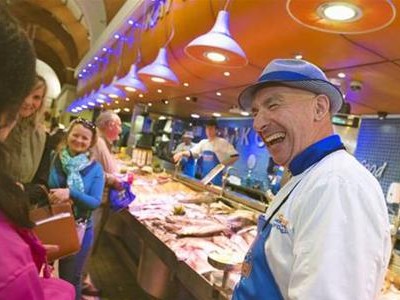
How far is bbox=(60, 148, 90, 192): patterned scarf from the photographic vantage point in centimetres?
320

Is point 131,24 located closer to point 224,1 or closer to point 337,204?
point 224,1

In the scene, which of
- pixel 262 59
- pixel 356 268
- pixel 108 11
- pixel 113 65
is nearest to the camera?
pixel 356 268

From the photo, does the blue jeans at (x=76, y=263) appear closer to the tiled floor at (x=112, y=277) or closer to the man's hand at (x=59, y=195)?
the man's hand at (x=59, y=195)

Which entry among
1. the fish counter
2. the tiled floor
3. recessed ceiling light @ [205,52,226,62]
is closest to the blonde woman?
the fish counter

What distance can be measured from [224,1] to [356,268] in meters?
3.43

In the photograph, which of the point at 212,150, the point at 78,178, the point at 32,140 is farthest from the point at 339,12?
the point at 212,150

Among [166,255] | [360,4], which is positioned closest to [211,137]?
[166,255]

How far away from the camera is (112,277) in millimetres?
5004

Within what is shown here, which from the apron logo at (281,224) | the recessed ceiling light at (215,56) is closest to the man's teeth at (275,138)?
the apron logo at (281,224)

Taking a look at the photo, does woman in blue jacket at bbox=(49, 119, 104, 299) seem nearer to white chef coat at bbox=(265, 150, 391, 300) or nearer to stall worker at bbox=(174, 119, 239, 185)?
white chef coat at bbox=(265, 150, 391, 300)

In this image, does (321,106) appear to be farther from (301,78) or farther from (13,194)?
(13,194)

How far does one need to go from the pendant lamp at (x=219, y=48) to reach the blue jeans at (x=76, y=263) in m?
1.72

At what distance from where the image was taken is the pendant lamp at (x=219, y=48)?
277cm

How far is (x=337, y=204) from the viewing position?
112cm
